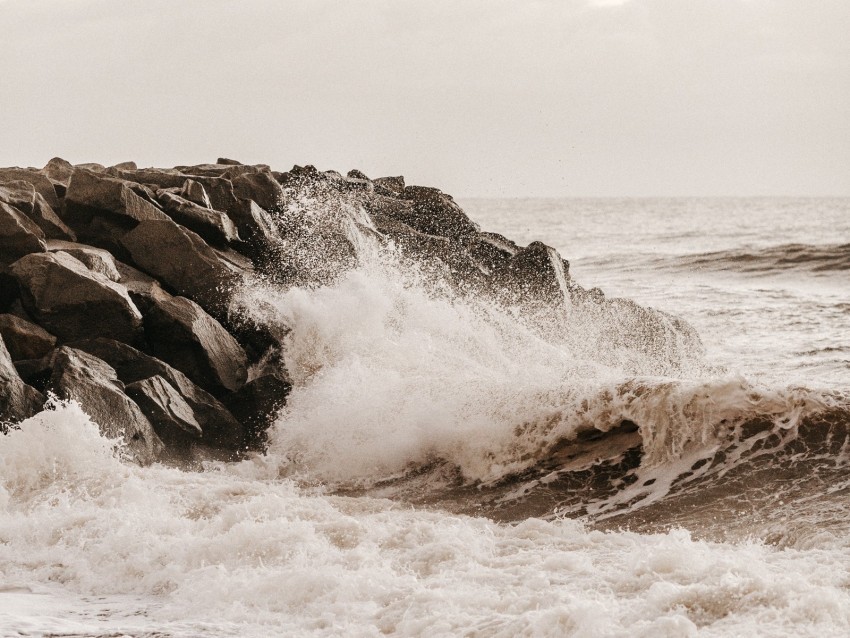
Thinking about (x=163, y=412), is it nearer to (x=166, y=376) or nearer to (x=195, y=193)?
(x=166, y=376)

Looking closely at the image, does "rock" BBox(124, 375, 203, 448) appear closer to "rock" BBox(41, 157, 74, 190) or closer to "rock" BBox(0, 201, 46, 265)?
"rock" BBox(0, 201, 46, 265)

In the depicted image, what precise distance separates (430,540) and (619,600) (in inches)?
58.5

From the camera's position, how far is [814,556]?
5.15 m

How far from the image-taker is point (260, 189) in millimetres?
13211

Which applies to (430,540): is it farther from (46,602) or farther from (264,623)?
(46,602)

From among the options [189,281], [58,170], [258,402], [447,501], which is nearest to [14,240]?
[189,281]

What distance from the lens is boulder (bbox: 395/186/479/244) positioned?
47.7 feet

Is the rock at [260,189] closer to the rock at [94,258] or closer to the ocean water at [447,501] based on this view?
the ocean water at [447,501]

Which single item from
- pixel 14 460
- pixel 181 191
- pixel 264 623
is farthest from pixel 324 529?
pixel 181 191

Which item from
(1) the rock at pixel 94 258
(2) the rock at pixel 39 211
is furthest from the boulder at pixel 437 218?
(1) the rock at pixel 94 258

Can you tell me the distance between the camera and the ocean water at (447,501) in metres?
4.48

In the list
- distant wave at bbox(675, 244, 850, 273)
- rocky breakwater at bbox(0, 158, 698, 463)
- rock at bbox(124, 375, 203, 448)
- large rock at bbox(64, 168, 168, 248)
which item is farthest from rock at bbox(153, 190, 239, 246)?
distant wave at bbox(675, 244, 850, 273)

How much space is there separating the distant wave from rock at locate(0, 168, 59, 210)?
1858 cm

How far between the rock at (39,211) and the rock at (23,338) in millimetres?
1985
